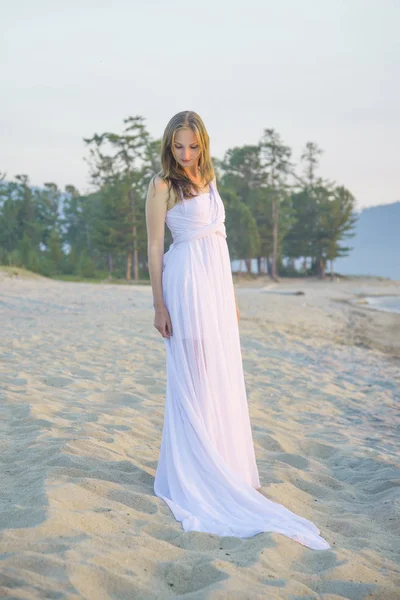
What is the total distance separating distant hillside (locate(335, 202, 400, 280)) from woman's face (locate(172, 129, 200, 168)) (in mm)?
124722

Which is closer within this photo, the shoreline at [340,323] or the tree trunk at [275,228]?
the shoreline at [340,323]

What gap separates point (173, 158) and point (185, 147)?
92 millimetres

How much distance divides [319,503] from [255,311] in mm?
12394

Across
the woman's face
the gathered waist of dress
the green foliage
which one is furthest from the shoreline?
the green foliage

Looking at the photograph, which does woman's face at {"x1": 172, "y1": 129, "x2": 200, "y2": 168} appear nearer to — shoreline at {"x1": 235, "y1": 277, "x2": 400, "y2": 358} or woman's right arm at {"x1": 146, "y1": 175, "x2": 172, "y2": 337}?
woman's right arm at {"x1": 146, "y1": 175, "x2": 172, "y2": 337}

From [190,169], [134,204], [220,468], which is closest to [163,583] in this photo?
[220,468]

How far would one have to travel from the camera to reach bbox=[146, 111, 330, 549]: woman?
10.4 feet

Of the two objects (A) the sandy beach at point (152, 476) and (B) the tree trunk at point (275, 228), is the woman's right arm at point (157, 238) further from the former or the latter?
(B) the tree trunk at point (275, 228)

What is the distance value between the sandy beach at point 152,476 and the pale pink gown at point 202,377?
25cm

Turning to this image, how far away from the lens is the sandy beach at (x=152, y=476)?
2.26 meters

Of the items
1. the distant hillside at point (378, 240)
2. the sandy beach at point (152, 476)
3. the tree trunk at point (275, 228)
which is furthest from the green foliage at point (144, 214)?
the distant hillside at point (378, 240)

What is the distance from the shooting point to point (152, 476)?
3551 millimetres

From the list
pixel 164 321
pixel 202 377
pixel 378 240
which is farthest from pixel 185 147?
pixel 378 240

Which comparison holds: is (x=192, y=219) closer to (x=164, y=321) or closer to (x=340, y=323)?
(x=164, y=321)
